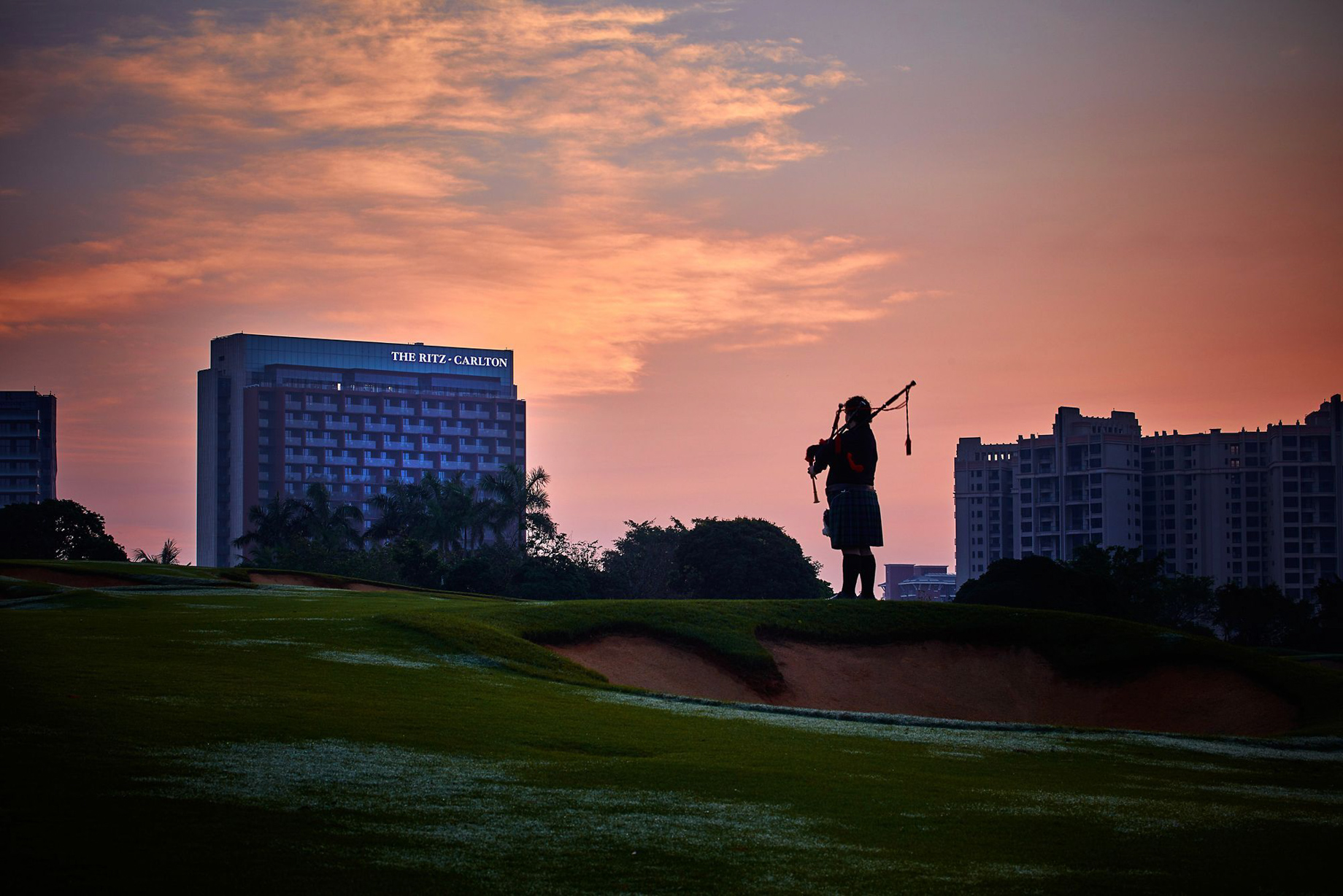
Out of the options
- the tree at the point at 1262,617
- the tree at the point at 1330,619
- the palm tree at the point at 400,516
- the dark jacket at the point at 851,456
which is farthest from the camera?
the palm tree at the point at 400,516

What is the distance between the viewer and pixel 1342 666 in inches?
2259

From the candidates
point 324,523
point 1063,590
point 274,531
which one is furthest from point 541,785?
point 274,531

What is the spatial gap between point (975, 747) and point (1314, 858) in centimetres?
893

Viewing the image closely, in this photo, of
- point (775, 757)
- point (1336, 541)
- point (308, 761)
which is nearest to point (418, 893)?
point (308, 761)

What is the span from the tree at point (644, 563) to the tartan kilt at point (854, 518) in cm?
5593

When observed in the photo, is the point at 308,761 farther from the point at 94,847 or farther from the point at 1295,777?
the point at 1295,777

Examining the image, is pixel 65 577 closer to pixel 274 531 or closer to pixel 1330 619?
pixel 274 531

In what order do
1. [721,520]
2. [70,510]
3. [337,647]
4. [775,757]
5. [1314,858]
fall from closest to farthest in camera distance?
[1314,858]
[775,757]
[337,647]
[70,510]
[721,520]

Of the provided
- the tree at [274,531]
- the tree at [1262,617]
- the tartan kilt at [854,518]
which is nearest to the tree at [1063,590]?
the tree at [1262,617]

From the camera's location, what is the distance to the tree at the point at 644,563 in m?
97.6

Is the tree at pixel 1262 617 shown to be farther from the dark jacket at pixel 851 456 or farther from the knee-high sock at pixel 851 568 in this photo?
the dark jacket at pixel 851 456

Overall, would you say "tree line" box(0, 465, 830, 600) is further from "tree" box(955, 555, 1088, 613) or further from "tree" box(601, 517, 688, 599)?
"tree" box(955, 555, 1088, 613)

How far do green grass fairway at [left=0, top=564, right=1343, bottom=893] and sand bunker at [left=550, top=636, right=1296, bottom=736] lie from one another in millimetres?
4613

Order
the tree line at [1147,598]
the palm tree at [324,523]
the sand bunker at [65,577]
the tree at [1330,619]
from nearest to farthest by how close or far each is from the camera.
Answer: the sand bunker at [65,577] < the tree line at [1147,598] < the tree at [1330,619] < the palm tree at [324,523]
